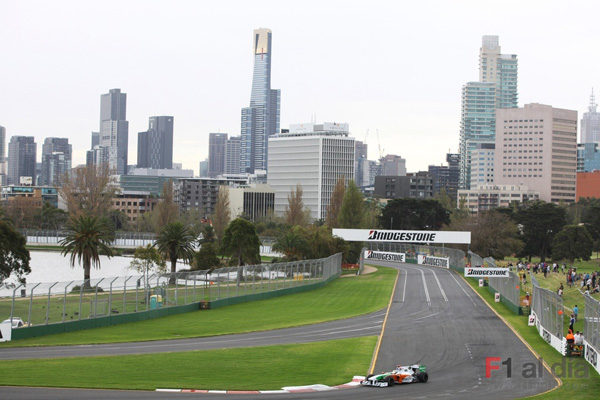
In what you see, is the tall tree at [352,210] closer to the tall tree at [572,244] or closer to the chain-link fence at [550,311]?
the tall tree at [572,244]

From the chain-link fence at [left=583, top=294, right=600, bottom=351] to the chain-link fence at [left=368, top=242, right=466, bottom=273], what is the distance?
70.0 m

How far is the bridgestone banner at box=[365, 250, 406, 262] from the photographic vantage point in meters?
139

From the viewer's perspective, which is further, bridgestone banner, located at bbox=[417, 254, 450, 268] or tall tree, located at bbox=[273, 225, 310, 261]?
bridgestone banner, located at bbox=[417, 254, 450, 268]

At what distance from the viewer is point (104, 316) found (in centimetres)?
5738

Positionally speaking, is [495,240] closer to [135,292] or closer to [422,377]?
[135,292]

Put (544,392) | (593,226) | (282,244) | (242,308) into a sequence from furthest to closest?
(593,226), (282,244), (242,308), (544,392)

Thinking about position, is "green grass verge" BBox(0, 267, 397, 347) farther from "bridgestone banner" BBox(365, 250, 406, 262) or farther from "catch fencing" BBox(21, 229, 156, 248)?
"catch fencing" BBox(21, 229, 156, 248)

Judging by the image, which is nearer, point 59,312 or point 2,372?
point 2,372

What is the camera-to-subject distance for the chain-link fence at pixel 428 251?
116 m

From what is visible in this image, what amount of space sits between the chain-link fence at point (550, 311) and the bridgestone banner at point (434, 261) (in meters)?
64.0

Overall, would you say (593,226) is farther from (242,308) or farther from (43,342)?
(43,342)

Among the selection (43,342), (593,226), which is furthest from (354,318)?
(593,226)

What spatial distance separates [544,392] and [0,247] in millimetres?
54342
